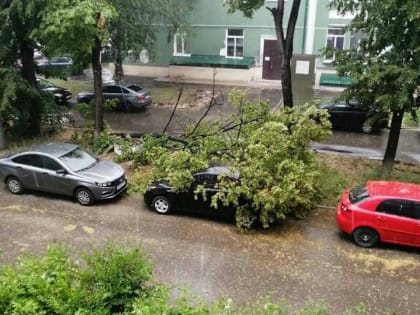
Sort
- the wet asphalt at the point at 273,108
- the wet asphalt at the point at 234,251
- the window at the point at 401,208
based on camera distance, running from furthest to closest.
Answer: the wet asphalt at the point at 273,108 < the window at the point at 401,208 < the wet asphalt at the point at 234,251

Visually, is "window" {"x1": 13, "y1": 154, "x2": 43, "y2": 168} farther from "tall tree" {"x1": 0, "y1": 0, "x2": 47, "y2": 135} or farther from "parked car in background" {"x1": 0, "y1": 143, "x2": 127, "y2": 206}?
"tall tree" {"x1": 0, "y1": 0, "x2": 47, "y2": 135}

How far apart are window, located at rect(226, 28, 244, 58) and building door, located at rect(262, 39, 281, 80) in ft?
5.67

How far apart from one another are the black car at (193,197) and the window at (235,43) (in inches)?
794

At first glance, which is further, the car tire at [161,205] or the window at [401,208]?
the car tire at [161,205]

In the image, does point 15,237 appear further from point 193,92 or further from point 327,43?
point 327,43

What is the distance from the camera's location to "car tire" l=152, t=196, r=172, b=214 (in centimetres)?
1297

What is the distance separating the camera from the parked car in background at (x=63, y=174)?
13.4m

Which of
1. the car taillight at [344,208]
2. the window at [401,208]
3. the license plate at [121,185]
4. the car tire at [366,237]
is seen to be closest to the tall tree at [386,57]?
the window at [401,208]

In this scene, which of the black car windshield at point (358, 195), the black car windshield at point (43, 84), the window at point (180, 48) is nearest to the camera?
the black car windshield at point (358, 195)

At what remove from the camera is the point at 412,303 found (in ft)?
30.7

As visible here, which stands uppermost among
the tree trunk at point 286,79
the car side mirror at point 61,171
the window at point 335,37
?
the window at point 335,37

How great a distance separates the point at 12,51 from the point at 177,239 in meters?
11.2

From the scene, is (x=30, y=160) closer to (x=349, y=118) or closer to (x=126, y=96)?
(x=126, y=96)

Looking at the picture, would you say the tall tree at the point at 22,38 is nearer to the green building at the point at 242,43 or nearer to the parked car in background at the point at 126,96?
the parked car in background at the point at 126,96
